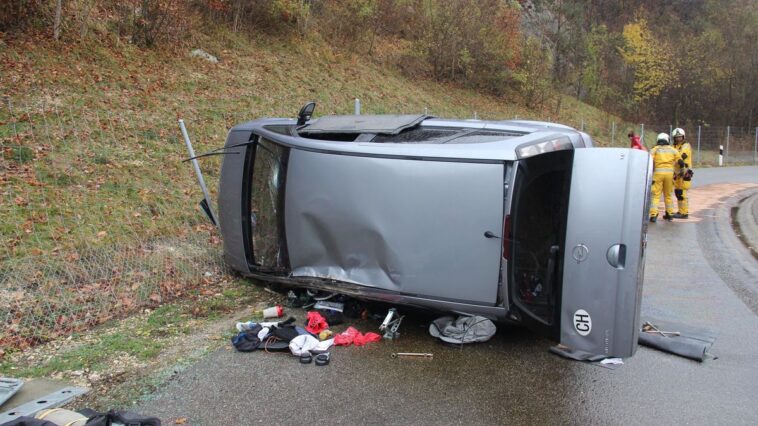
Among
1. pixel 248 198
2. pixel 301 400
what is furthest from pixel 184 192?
pixel 301 400

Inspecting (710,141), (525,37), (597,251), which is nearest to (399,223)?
(597,251)

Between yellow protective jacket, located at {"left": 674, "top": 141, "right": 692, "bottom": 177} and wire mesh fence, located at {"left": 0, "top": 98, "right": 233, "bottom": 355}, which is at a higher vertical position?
yellow protective jacket, located at {"left": 674, "top": 141, "right": 692, "bottom": 177}

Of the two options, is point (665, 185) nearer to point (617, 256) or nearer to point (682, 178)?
point (682, 178)

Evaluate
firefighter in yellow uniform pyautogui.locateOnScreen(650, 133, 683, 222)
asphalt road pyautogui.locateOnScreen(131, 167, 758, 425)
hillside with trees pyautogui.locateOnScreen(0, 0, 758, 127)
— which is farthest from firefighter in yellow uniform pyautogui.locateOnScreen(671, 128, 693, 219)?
hillside with trees pyautogui.locateOnScreen(0, 0, 758, 127)

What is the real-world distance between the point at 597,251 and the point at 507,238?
63cm

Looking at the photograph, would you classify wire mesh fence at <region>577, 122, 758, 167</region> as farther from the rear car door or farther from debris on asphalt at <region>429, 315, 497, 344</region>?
the rear car door

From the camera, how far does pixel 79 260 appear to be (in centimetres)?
585

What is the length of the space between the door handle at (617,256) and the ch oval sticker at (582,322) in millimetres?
359

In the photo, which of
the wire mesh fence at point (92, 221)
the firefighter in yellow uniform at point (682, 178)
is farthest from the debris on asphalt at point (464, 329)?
the firefighter in yellow uniform at point (682, 178)

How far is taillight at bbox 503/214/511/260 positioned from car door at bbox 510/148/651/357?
4cm

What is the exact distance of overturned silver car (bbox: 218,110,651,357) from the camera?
11.6 feet

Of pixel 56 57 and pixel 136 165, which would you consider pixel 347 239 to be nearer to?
pixel 136 165

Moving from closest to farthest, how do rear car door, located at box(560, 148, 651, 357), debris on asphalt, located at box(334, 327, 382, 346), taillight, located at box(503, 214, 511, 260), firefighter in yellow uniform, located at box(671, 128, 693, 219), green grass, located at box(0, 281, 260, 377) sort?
rear car door, located at box(560, 148, 651, 357) < taillight, located at box(503, 214, 511, 260) < green grass, located at box(0, 281, 260, 377) < debris on asphalt, located at box(334, 327, 382, 346) < firefighter in yellow uniform, located at box(671, 128, 693, 219)

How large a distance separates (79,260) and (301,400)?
11.3 feet
